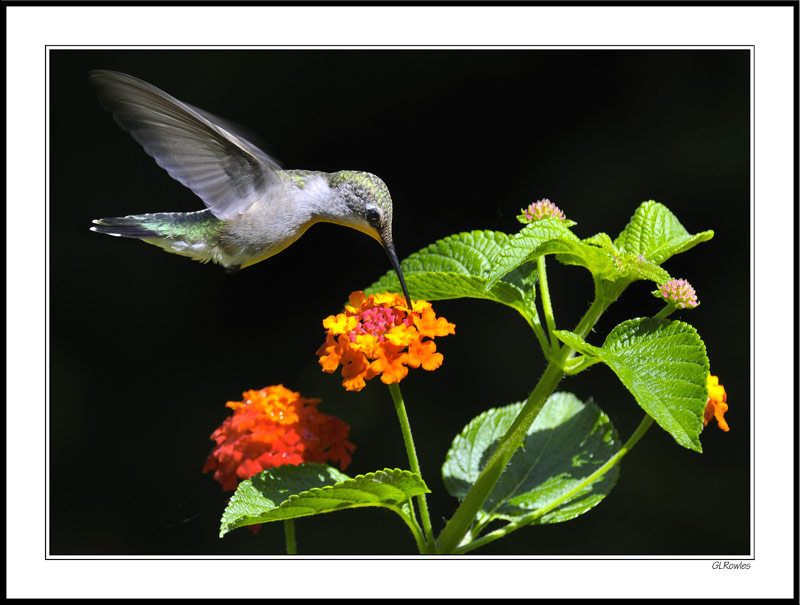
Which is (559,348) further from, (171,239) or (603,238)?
(171,239)

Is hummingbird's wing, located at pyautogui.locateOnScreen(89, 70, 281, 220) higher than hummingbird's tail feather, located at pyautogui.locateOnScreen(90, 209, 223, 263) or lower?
higher

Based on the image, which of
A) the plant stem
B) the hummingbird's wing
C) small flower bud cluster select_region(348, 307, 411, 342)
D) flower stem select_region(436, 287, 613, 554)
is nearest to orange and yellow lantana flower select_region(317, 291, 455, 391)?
small flower bud cluster select_region(348, 307, 411, 342)

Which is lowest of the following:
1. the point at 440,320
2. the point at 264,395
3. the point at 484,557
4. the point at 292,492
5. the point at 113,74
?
the point at 484,557

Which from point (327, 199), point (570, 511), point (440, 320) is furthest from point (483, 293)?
point (327, 199)

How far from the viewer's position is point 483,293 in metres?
0.97

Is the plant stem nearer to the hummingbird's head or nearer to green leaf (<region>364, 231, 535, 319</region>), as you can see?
green leaf (<region>364, 231, 535, 319</region>)

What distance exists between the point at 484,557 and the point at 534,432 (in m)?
0.27

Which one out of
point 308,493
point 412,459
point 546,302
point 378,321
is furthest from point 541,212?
point 308,493

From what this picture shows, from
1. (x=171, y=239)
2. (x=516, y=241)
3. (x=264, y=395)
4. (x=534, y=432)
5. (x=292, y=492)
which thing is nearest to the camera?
(x=516, y=241)

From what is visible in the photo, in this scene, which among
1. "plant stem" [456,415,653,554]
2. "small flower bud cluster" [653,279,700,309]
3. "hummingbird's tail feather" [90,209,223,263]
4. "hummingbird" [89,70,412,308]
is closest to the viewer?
"small flower bud cluster" [653,279,700,309]

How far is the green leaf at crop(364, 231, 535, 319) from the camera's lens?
0.96m

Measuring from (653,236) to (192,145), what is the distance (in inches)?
29.2

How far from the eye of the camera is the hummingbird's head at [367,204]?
1289 mm

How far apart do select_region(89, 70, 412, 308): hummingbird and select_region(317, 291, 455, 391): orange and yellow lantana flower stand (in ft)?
0.64
